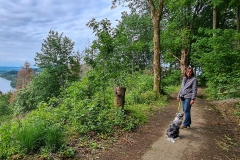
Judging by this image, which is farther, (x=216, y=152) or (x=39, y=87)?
(x=39, y=87)

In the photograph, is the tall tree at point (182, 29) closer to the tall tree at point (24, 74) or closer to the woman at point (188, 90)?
the woman at point (188, 90)

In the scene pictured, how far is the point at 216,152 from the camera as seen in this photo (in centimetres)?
425

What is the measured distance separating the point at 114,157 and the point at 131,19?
1142 inches

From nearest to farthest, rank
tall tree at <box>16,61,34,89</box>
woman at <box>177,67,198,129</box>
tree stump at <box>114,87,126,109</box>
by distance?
woman at <box>177,67,198,129</box> → tree stump at <box>114,87,126,109</box> → tall tree at <box>16,61,34,89</box>

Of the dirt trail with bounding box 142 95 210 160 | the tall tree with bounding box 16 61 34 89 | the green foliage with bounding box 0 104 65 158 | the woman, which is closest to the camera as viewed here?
the green foliage with bounding box 0 104 65 158

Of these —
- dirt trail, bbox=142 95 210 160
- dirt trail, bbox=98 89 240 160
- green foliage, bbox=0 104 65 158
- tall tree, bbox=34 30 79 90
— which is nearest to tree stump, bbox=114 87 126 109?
dirt trail, bbox=98 89 240 160

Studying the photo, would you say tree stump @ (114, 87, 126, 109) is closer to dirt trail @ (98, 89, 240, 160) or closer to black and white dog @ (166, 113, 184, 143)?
dirt trail @ (98, 89, 240, 160)

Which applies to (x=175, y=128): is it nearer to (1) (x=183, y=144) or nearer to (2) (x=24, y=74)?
(1) (x=183, y=144)

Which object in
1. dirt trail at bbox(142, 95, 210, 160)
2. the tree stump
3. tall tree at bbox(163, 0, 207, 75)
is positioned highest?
tall tree at bbox(163, 0, 207, 75)

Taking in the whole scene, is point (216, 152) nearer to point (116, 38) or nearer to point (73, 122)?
point (73, 122)

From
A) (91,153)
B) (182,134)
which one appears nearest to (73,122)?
(91,153)

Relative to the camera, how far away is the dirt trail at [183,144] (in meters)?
4.02

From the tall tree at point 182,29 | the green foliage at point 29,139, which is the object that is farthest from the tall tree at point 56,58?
the green foliage at point 29,139

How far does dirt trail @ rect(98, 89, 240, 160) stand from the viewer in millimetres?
4020
